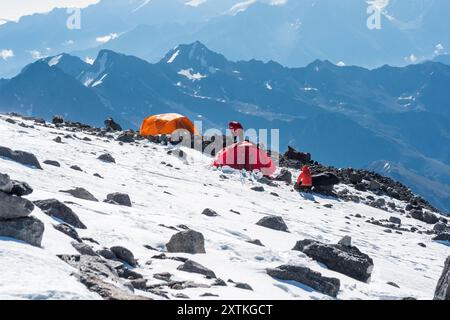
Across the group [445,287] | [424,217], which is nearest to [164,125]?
[424,217]

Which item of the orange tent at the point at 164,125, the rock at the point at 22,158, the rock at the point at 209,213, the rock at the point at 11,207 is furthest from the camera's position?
the orange tent at the point at 164,125

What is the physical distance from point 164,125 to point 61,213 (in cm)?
3327

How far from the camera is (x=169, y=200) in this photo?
17.0m

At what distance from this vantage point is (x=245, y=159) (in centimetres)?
3173

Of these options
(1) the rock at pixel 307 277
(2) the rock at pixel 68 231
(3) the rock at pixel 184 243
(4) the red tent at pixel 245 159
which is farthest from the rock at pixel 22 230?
(4) the red tent at pixel 245 159

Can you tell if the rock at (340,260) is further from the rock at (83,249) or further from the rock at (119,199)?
the rock at (83,249)

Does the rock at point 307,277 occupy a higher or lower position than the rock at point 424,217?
higher

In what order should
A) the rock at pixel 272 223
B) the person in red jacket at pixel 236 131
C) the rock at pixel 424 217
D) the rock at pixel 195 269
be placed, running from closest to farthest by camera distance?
the rock at pixel 195 269 → the rock at pixel 272 223 → the rock at pixel 424 217 → the person in red jacket at pixel 236 131

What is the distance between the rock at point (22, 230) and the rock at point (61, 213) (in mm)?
2424

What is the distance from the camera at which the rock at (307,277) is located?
31.7 feet

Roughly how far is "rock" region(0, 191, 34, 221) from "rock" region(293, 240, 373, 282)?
6.55 metres

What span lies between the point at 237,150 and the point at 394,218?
9.62 m
